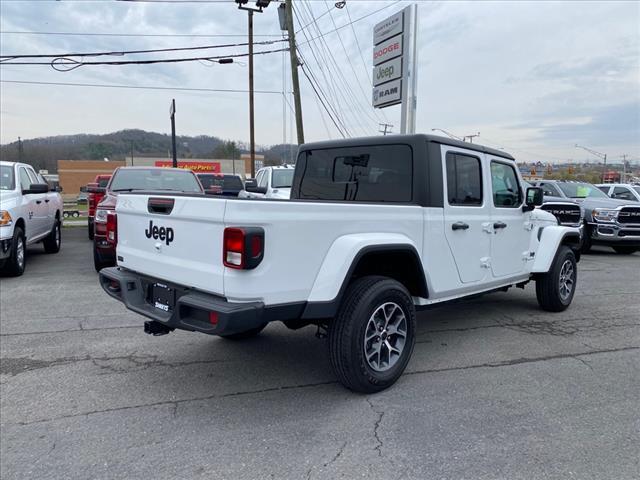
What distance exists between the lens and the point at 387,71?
14.6 m

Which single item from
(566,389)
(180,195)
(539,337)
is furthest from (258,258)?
(539,337)

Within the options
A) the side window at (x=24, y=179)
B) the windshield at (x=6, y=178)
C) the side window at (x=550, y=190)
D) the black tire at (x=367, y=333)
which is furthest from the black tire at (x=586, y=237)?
the windshield at (x=6, y=178)

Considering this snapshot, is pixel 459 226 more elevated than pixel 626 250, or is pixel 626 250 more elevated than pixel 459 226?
pixel 459 226

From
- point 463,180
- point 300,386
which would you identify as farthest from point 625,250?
point 300,386

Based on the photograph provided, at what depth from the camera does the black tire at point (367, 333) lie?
11.2 ft

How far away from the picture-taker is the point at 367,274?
154 inches

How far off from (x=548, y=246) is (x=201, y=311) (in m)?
4.57

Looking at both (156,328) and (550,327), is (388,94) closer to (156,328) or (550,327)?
(550,327)

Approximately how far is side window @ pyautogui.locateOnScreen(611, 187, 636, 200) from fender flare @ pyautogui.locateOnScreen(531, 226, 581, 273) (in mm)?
10673

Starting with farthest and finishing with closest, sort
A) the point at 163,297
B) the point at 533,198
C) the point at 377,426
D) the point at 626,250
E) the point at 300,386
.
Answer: the point at 626,250 < the point at 533,198 < the point at 300,386 < the point at 163,297 < the point at 377,426

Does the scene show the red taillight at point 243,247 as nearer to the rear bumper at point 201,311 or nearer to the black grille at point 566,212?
the rear bumper at point 201,311

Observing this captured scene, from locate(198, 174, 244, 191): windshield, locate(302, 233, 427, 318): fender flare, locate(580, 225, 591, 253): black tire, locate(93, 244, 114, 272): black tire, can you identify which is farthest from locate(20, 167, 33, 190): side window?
locate(580, 225, 591, 253): black tire

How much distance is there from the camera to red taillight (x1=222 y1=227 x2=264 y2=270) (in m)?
2.84

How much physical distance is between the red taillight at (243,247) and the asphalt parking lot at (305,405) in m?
1.14
